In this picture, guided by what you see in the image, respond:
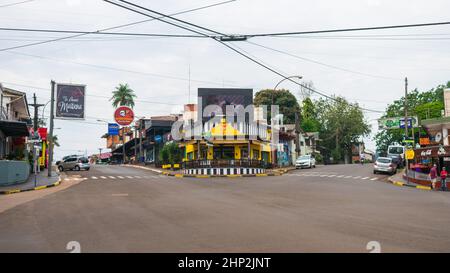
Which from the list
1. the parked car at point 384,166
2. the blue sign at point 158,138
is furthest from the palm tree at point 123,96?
the parked car at point 384,166

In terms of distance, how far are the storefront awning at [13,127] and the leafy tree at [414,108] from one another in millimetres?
58843

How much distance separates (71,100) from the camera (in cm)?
3853

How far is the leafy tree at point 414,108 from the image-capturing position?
241 ft

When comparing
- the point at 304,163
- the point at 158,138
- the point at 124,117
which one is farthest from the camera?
the point at 158,138

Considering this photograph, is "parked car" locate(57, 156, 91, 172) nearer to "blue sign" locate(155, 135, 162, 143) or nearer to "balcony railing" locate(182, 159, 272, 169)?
"balcony railing" locate(182, 159, 272, 169)

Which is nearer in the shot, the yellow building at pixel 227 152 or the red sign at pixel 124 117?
the yellow building at pixel 227 152

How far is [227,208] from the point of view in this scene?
1579 centimetres

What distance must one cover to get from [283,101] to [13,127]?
58.3 m

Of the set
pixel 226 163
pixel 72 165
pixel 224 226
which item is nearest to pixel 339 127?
pixel 226 163

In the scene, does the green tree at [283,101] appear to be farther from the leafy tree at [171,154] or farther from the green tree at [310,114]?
the leafy tree at [171,154]

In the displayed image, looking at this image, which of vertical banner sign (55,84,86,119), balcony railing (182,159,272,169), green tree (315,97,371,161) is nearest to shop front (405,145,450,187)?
balcony railing (182,159,272,169)

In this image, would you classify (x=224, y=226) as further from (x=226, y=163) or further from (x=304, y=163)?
(x=304, y=163)

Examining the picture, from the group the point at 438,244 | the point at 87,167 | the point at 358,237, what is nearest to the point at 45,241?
the point at 358,237
